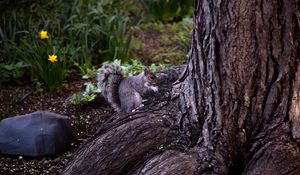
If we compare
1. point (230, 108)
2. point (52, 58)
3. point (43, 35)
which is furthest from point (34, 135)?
point (230, 108)

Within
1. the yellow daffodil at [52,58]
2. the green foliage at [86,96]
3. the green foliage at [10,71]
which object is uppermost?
the yellow daffodil at [52,58]

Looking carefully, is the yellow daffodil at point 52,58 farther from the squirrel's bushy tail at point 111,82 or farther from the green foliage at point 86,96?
the squirrel's bushy tail at point 111,82

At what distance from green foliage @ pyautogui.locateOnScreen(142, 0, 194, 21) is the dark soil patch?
2172mm

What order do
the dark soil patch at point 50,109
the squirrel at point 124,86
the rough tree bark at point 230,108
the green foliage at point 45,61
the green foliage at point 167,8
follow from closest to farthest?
1. the rough tree bark at point 230,108
2. the squirrel at point 124,86
3. the dark soil patch at point 50,109
4. the green foliage at point 45,61
5. the green foliage at point 167,8

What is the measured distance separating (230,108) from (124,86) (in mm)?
1307

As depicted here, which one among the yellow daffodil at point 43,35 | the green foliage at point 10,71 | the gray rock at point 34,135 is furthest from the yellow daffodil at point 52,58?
the gray rock at point 34,135

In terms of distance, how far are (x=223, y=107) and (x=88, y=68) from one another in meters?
2.71

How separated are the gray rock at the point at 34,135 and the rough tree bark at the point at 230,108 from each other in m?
1.06

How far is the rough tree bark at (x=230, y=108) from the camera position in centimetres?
262

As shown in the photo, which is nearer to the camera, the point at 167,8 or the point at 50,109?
the point at 50,109

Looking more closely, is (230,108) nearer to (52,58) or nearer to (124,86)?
(124,86)

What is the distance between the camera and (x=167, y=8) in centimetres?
724

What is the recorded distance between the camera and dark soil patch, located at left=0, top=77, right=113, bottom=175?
3969 millimetres

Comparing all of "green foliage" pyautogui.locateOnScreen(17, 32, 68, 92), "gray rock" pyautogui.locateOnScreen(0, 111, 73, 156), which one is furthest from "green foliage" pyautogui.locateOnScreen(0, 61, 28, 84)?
"gray rock" pyautogui.locateOnScreen(0, 111, 73, 156)
